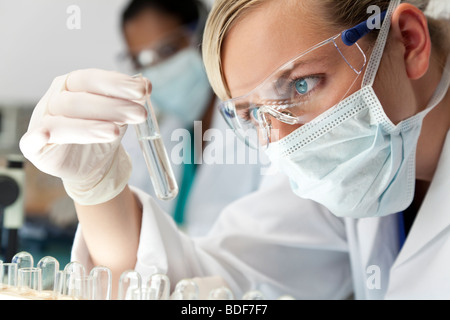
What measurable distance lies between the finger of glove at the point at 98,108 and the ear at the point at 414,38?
494mm

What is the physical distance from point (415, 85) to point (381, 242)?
0.41 m

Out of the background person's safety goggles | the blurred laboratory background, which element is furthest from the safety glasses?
the background person's safety goggles

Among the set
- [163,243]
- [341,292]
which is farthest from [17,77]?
[341,292]

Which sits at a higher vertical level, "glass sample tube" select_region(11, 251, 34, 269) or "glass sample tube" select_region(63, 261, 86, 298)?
"glass sample tube" select_region(11, 251, 34, 269)

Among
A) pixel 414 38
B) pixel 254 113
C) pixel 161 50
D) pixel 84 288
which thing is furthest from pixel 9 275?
pixel 161 50

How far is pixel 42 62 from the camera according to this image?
2.21 metres

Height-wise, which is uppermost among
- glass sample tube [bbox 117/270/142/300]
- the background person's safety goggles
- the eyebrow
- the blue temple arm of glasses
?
the background person's safety goggles

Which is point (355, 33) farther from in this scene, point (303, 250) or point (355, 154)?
point (303, 250)

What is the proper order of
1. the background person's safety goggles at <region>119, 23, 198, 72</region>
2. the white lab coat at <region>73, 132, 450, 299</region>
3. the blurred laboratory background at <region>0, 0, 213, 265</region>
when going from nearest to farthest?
the white lab coat at <region>73, 132, 450, 299</region>
the blurred laboratory background at <region>0, 0, 213, 265</region>
the background person's safety goggles at <region>119, 23, 198, 72</region>

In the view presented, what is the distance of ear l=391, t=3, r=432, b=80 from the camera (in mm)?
1005

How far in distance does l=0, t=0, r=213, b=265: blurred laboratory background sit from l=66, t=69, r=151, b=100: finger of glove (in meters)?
0.52

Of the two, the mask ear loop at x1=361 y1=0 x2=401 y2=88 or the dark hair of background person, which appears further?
the dark hair of background person

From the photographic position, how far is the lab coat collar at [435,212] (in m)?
1.12

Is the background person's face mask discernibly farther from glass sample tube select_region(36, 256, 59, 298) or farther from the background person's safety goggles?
the background person's safety goggles
